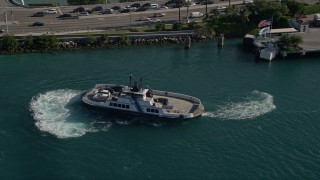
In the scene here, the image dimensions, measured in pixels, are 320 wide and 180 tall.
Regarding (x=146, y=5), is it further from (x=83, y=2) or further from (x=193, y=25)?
(x=193, y=25)

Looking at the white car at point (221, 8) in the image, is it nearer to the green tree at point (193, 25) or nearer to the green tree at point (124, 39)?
the green tree at point (193, 25)

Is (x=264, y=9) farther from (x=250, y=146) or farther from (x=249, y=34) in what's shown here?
(x=250, y=146)

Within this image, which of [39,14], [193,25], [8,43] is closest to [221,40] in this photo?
[193,25]

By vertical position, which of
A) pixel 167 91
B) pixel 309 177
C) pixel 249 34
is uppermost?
pixel 249 34

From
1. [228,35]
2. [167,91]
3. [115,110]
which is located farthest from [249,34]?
[115,110]

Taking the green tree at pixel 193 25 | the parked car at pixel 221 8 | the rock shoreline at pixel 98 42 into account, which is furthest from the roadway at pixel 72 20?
the rock shoreline at pixel 98 42
